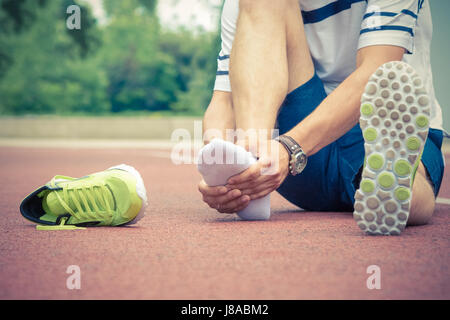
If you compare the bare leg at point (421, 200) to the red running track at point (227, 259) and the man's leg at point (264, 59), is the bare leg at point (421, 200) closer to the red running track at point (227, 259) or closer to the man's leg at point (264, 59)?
the red running track at point (227, 259)

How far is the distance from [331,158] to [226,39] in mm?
822

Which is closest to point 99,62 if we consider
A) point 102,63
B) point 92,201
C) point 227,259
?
point 102,63

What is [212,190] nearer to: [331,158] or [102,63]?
[331,158]

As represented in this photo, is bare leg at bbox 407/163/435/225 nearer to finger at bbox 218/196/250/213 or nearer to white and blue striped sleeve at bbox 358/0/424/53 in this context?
white and blue striped sleeve at bbox 358/0/424/53

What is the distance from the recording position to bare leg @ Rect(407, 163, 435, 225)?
222 cm

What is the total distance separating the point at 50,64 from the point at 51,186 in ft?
73.4

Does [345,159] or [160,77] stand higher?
[160,77]

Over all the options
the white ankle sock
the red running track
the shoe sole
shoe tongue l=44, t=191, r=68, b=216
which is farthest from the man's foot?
shoe tongue l=44, t=191, r=68, b=216

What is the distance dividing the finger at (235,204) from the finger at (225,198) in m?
0.03

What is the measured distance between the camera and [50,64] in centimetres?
2344

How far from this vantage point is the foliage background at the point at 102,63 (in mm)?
21547

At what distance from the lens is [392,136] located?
6.32 ft
